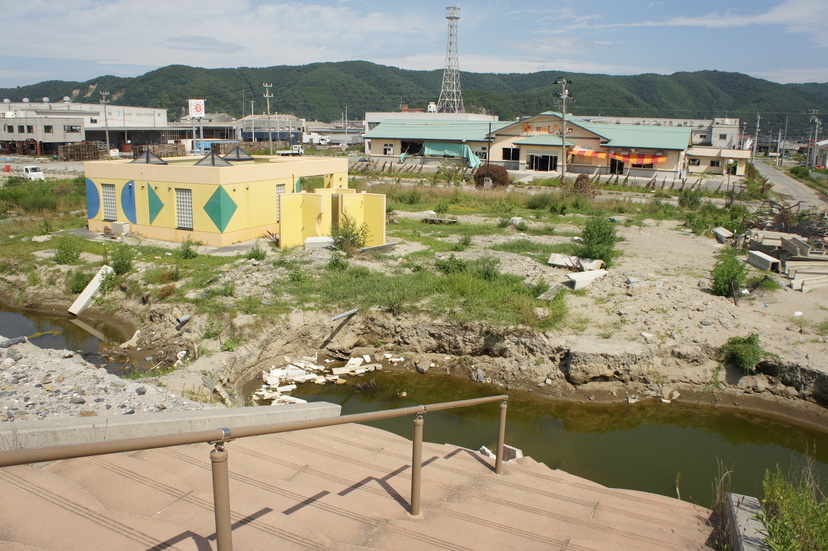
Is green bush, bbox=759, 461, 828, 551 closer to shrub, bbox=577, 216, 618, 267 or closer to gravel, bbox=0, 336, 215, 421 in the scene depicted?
gravel, bbox=0, 336, 215, 421

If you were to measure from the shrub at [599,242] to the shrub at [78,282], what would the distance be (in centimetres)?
1368

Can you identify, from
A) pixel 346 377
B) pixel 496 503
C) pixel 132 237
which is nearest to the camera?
pixel 496 503

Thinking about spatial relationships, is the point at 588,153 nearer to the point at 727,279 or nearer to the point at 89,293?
the point at 727,279

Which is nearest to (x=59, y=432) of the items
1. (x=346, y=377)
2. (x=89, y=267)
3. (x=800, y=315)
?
(x=346, y=377)

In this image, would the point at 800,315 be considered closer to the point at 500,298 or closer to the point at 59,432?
the point at 500,298

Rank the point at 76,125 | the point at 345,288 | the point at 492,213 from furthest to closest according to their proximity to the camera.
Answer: the point at 76,125
the point at 492,213
the point at 345,288

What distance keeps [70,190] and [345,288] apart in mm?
22999

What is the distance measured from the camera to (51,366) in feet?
27.7

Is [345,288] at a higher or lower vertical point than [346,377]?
higher

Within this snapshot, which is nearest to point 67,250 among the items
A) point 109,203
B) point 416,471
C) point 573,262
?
point 109,203

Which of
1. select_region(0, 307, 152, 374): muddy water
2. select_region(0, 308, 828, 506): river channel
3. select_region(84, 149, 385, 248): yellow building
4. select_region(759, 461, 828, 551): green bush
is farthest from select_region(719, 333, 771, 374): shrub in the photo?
select_region(0, 307, 152, 374): muddy water

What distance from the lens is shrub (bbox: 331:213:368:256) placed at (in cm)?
1756

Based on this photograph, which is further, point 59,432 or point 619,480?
point 619,480

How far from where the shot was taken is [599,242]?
18016mm
